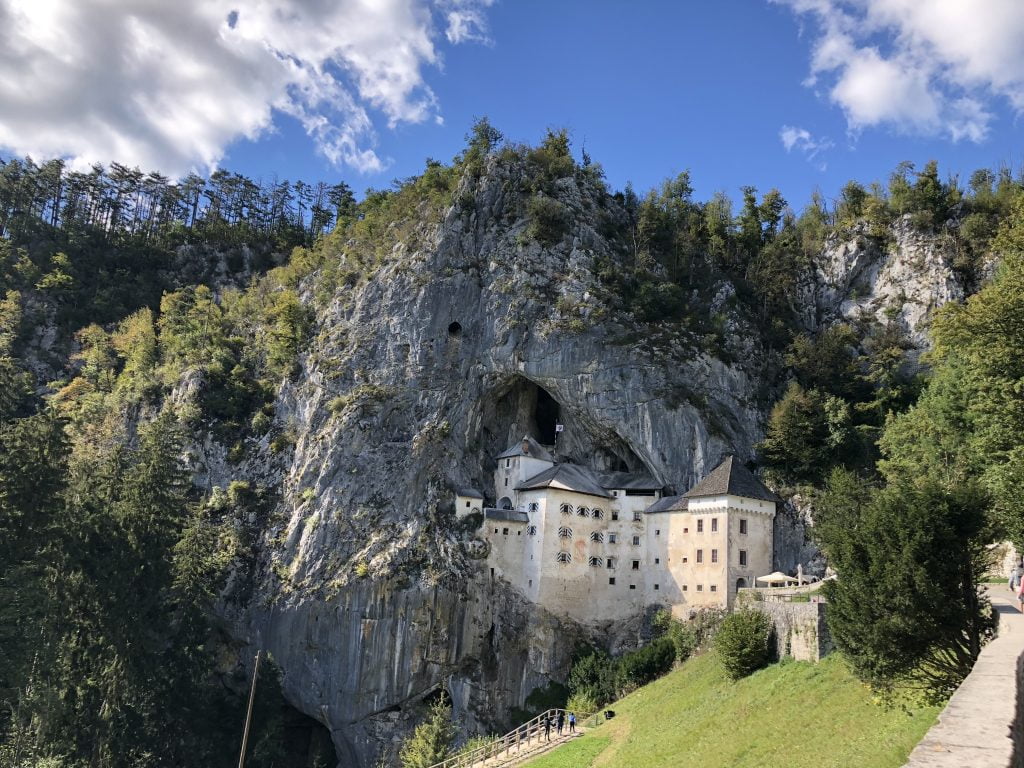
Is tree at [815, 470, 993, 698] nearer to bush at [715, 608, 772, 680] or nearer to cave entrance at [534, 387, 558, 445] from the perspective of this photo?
bush at [715, 608, 772, 680]

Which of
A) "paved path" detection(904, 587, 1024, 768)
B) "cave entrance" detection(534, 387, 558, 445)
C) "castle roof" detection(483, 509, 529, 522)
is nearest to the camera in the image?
"paved path" detection(904, 587, 1024, 768)

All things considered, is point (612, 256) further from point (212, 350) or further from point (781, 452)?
point (212, 350)

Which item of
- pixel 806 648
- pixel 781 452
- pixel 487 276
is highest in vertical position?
pixel 487 276

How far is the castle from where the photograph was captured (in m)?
51.1

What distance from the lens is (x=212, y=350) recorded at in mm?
72062

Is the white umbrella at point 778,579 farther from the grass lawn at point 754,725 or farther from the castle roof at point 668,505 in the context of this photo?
the castle roof at point 668,505

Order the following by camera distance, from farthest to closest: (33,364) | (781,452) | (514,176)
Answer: (33,364), (514,176), (781,452)

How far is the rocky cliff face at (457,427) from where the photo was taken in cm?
5281

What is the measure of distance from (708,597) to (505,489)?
1670 centimetres

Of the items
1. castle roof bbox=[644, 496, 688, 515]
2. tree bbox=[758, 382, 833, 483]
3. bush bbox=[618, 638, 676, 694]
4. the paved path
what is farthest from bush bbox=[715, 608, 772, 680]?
the paved path

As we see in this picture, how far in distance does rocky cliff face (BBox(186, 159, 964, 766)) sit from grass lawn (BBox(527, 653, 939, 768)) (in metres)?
14.8

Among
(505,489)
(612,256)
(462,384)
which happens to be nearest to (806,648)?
(505,489)

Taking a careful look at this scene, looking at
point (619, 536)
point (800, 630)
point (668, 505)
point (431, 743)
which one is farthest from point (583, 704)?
point (800, 630)

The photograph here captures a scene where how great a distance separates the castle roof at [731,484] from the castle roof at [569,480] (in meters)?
6.58
